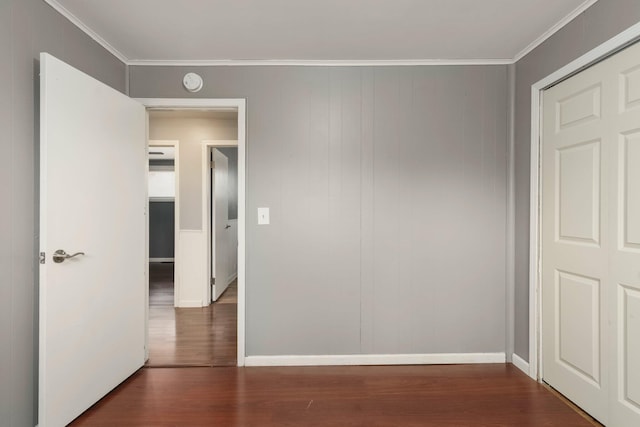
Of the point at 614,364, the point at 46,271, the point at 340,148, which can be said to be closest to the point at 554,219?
the point at 614,364

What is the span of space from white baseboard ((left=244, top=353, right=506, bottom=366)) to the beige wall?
226 centimetres

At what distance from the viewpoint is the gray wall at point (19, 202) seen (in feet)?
5.42

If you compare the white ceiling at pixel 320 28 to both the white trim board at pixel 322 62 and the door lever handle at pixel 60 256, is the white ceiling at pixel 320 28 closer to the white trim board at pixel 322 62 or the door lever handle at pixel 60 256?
the white trim board at pixel 322 62

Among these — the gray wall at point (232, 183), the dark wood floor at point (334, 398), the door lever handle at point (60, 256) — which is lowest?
the dark wood floor at point (334, 398)

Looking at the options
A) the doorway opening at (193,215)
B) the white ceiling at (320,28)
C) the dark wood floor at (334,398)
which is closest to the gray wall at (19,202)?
the white ceiling at (320,28)

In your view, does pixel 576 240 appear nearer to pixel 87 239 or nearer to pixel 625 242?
pixel 625 242

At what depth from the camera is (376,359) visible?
2.68 metres

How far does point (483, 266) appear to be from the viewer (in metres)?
2.70

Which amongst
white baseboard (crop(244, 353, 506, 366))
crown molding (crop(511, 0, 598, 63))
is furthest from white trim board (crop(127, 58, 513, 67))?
white baseboard (crop(244, 353, 506, 366))

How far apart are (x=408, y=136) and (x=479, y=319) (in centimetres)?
153

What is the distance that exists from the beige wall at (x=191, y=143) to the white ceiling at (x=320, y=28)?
1.73m

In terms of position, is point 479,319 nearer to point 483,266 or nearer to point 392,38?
point 483,266

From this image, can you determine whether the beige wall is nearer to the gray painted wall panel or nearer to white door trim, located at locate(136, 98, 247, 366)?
white door trim, located at locate(136, 98, 247, 366)

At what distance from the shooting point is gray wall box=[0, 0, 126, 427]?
1653 mm
